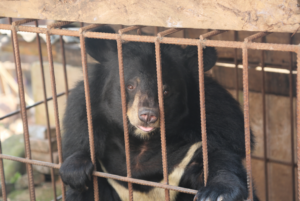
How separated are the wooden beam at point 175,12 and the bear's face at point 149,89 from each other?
48 cm

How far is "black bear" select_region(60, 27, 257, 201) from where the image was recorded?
2414 millimetres

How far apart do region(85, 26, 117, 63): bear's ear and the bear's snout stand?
0.60m

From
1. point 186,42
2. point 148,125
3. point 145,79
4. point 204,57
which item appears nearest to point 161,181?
point 148,125

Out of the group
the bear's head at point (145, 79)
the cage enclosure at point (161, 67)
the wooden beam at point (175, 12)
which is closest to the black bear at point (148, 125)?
the bear's head at point (145, 79)

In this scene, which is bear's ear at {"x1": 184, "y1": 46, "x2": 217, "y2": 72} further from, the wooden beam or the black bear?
the wooden beam

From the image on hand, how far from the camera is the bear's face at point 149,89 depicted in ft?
7.60

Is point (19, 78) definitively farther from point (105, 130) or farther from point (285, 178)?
point (285, 178)

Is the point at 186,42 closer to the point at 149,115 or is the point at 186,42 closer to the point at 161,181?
the point at 149,115

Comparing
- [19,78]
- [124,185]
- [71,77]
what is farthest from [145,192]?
[71,77]

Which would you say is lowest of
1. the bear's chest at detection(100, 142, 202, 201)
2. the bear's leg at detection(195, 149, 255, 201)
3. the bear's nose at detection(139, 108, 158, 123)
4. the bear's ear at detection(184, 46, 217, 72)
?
the bear's chest at detection(100, 142, 202, 201)

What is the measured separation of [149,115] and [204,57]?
524 millimetres

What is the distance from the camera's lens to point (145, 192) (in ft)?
9.29

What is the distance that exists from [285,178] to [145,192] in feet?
6.20

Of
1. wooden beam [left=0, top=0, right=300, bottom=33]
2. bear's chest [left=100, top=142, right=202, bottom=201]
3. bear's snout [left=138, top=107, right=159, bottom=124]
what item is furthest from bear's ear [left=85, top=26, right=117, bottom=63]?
bear's chest [left=100, top=142, right=202, bottom=201]
